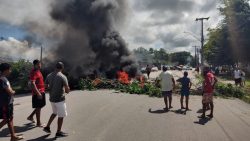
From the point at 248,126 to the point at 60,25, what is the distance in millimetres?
26881

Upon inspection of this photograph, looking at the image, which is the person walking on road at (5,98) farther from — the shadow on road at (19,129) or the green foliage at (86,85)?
the green foliage at (86,85)

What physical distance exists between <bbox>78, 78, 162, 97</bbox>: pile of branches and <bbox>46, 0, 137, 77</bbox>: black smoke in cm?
909

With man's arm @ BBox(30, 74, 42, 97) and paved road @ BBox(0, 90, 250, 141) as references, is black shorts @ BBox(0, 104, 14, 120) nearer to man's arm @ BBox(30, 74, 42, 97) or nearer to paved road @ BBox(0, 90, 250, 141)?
paved road @ BBox(0, 90, 250, 141)

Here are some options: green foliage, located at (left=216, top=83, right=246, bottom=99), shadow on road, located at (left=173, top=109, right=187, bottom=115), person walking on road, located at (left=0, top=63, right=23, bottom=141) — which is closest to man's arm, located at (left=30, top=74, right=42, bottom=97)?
person walking on road, located at (left=0, top=63, right=23, bottom=141)

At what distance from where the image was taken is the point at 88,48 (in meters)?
33.2

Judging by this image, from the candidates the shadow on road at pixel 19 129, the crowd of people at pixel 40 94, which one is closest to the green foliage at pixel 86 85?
the crowd of people at pixel 40 94

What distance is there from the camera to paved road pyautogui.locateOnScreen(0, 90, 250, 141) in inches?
321

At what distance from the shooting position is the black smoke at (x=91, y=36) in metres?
32.2

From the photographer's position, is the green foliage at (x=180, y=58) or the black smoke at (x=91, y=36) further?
the green foliage at (x=180, y=58)

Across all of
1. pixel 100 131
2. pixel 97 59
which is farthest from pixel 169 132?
pixel 97 59

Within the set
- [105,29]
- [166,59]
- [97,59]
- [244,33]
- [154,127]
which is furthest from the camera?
[166,59]

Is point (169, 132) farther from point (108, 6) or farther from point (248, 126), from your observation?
point (108, 6)

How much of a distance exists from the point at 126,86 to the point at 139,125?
426 inches

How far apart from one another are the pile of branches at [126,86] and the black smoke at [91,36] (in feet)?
29.8
